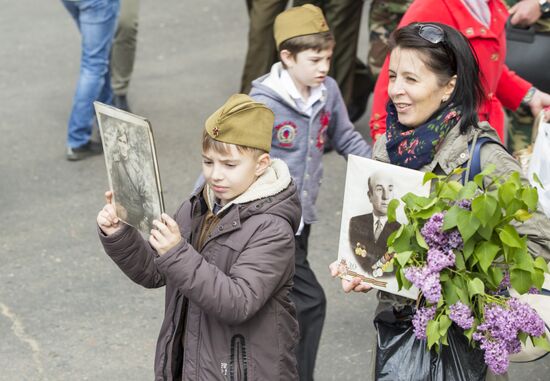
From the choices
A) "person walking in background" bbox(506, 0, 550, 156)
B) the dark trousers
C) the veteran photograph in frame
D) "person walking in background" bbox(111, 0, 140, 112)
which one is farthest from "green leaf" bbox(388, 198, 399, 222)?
"person walking in background" bbox(111, 0, 140, 112)

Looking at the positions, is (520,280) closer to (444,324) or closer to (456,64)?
(444,324)

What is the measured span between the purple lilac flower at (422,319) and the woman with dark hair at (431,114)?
0.70ft

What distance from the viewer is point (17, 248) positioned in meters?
6.20

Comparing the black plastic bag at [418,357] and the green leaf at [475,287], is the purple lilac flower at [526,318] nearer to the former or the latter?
the green leaf at [475,287]

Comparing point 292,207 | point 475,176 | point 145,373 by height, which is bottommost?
point 145,373

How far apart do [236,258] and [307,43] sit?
5.22 ft

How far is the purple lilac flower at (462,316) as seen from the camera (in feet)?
10.1

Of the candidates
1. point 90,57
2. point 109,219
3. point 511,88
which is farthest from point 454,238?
point 90,57

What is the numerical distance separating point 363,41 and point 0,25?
11.1ft

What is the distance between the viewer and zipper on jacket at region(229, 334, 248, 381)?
A: 3.42 m

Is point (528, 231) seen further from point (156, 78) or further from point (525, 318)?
point (156, 78)

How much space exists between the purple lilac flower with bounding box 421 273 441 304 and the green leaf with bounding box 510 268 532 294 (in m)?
0.23

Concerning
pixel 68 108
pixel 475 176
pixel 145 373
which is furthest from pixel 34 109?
pixel 475 176

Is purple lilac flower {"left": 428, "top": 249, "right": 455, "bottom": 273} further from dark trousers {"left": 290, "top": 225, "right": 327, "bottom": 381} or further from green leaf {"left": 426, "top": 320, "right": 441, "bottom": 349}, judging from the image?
dark trousers {"left": 290, "top": 225, "right": 327, "bottom": 381}
